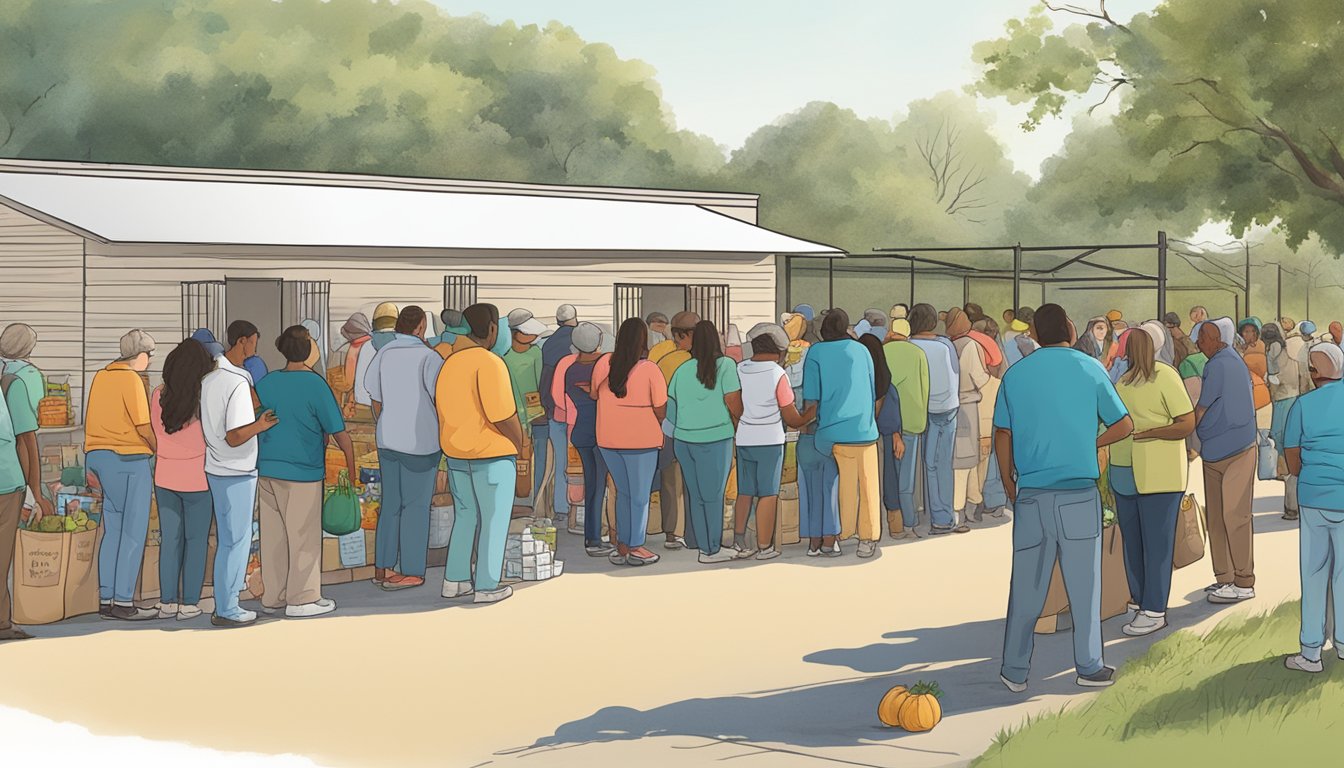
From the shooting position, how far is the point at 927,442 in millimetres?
12352

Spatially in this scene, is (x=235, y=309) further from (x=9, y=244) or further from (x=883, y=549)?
(x=883, y=549)

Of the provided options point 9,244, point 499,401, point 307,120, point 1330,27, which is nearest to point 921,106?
point 307,120

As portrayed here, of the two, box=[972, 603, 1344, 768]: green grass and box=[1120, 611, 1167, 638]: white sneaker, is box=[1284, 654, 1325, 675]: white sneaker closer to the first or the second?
box=[972, 603, 1344, 768]: green grass

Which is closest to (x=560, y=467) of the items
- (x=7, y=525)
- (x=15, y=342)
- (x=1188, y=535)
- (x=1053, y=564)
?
(x=15, y=342)

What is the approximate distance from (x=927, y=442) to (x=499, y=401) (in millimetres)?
4382

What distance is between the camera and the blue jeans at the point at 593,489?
11.4 meters

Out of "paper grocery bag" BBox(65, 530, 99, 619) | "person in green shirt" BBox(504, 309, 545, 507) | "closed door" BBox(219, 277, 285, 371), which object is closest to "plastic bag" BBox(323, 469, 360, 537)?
"paper grocery bag" BBox(65, 530, 99, 619)

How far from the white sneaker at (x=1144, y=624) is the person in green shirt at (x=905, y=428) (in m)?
3.45

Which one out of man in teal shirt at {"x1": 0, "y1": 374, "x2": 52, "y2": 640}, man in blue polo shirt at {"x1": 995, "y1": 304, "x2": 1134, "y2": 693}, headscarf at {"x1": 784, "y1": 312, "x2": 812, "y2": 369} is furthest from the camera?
headscarf at {"x1": 784, "y1": 312, "x2": 812, "y2": 369}

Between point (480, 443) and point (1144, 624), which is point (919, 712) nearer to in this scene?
point (1144, 624)

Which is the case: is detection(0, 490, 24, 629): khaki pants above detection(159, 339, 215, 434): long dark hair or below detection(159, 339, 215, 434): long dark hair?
below

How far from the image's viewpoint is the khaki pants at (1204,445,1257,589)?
374 inches

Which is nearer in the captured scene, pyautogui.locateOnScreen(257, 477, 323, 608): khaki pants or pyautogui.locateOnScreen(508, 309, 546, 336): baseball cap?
pyautogui.locateOnScreen(257, 477, 323, 608): khaki pants

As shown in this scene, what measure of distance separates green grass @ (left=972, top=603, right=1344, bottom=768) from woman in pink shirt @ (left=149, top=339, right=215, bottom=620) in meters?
5.00
